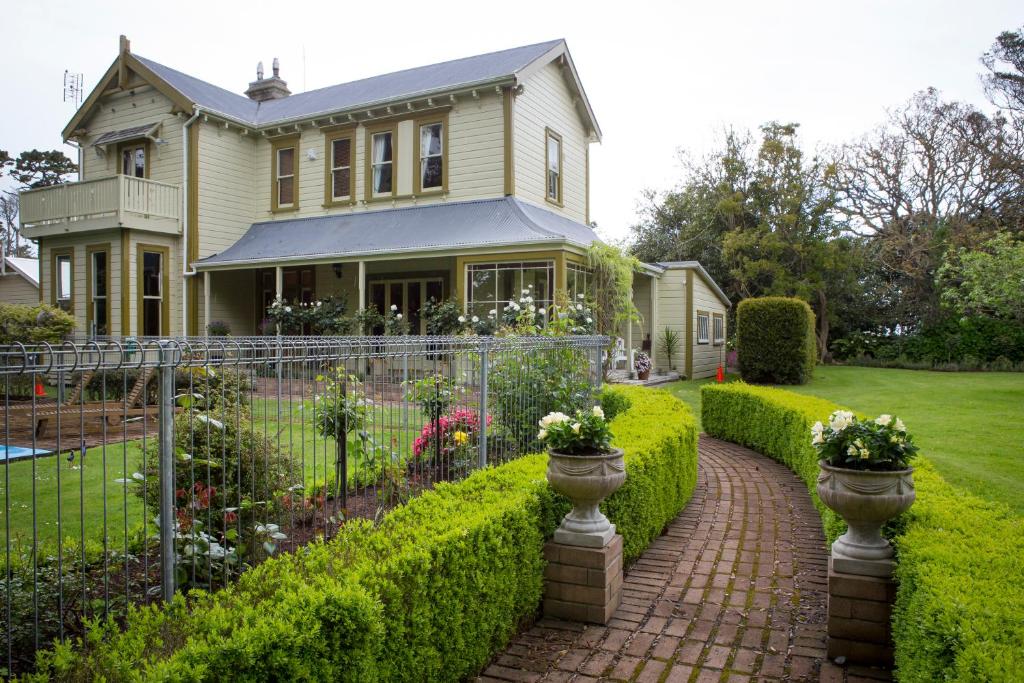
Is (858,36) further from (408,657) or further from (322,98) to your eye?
(408,657)

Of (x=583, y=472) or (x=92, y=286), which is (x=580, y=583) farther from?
(x=92, y=286)

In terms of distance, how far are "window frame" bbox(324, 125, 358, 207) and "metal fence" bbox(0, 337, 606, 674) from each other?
11.0 m

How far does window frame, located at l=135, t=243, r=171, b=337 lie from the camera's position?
17.6m

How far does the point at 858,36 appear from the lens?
16984mm

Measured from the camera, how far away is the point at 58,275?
1917 cm

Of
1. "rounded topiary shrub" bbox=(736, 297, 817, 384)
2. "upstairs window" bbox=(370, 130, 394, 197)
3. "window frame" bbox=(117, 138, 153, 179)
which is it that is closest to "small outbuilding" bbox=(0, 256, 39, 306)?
"window frame" bbox=(117, 138, 153, 179)

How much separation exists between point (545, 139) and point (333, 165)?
5.87m

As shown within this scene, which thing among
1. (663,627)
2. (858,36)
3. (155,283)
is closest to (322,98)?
(155,283)

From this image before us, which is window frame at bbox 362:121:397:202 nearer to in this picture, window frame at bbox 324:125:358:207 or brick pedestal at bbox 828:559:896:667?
window frame at bbox 324:125:358:207

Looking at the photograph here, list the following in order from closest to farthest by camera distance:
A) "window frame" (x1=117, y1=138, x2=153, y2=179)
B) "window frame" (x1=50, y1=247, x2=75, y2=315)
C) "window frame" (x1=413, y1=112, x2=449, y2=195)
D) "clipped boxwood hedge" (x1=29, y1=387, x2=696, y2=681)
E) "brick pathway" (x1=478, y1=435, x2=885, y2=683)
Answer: "clipped boxwood hedge" (x1=29, y1=387, x2=696, y2=681)
"brick pathway" (x1=478, y1=435, x2=885, y2=683)
"window frame" (x1=413, y1=112, x2=449, y2=195)
"window frame" (x1=50, y1=247, x2=75, y2=315)
"window frame" (x1=117, y1=138, x2=153, y2=179)

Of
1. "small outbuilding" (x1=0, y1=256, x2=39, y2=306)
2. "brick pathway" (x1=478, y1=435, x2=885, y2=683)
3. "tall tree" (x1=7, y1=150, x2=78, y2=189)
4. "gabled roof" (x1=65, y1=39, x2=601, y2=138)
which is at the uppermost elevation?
"tall tree" (x1=7, y1=150, x2=78, y2=189)

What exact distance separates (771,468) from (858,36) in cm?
1367

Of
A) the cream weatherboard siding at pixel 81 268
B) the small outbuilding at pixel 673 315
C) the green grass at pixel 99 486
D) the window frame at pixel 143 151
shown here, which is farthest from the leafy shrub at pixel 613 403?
the window frame at pixel 143 151

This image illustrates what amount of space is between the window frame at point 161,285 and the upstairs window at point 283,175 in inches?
127
